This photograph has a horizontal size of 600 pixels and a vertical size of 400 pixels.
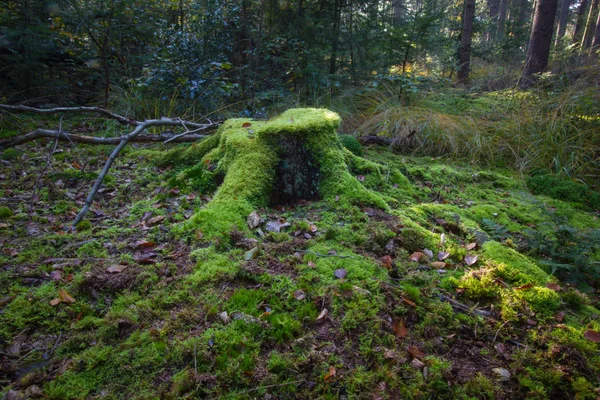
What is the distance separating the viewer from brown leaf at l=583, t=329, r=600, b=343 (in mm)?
1825

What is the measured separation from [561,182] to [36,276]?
18.6ft

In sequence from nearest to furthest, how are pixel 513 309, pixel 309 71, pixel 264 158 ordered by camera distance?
pixel 513 309 < pixel 264 158 < pixel 309 71

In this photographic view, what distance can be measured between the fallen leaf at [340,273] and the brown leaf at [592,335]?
55.0 inches

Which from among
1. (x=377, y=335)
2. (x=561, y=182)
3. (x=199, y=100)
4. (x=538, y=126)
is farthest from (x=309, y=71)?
(x=377, y=335)

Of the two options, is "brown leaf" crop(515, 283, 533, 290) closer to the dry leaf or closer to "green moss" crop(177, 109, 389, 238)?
"green moss" crop(177, 109, 389, 238)

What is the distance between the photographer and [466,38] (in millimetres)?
10023

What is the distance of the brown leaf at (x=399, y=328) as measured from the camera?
182cm

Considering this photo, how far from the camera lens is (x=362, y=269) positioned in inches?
87.6

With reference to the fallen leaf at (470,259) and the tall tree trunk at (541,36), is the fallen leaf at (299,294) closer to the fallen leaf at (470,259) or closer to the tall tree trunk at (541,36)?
the fallen leaf at (470,259)

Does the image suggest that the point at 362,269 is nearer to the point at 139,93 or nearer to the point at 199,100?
the point at 199,100

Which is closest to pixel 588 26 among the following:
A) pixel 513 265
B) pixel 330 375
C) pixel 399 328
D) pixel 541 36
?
pixel 541 36

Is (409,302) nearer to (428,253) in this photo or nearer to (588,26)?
(428,253)

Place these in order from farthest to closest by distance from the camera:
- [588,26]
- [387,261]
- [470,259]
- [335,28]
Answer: [588,26] < [335,28] < [470,259] < [387,261]

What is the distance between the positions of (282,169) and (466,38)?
9823 millimetres
